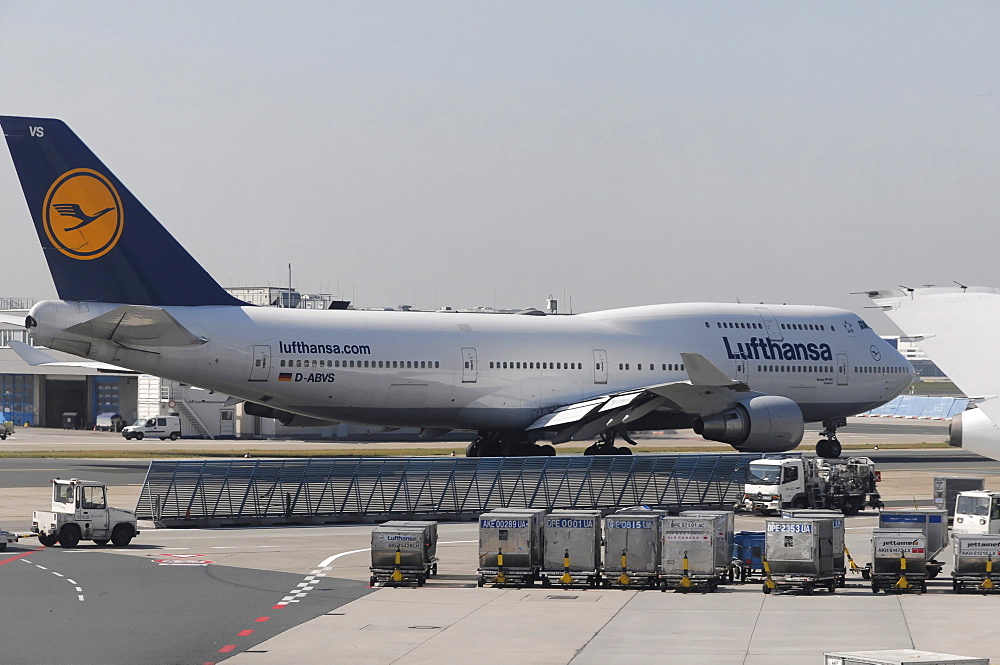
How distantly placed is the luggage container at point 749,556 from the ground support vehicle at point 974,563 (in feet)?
12.2

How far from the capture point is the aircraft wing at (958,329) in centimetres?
1136

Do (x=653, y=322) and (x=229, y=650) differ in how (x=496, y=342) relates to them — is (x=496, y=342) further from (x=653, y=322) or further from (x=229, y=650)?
(x=229, y=650)

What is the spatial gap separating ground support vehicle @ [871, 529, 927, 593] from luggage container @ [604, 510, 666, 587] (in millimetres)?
4037

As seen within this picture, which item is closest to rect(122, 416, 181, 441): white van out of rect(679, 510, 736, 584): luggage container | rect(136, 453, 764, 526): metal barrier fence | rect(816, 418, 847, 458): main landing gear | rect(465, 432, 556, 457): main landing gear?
rect(465, 432, 556, 457): main landing gear

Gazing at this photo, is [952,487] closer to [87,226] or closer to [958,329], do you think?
[958,329]

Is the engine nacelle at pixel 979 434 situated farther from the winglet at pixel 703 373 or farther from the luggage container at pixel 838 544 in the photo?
the winglet at pixel 703 373

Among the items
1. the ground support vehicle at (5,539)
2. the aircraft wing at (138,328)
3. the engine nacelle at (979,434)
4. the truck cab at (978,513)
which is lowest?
the ground support vehicle at (5,539)

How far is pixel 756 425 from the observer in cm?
4656

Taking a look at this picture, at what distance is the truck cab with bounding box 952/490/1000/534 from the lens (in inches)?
1181

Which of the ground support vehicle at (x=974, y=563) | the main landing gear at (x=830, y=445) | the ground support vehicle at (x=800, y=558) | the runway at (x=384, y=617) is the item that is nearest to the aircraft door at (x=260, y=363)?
the runway at (x=384, y=617)

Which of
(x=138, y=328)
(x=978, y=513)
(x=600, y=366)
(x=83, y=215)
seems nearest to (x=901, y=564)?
(x=978, y=513)

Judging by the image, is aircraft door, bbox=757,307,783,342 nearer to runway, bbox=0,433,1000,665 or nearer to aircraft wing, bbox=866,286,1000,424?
runway, bbox=0,433,1000,665

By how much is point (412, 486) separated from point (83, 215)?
15.2m

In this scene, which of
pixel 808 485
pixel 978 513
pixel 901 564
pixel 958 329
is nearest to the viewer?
pixel 958 329
